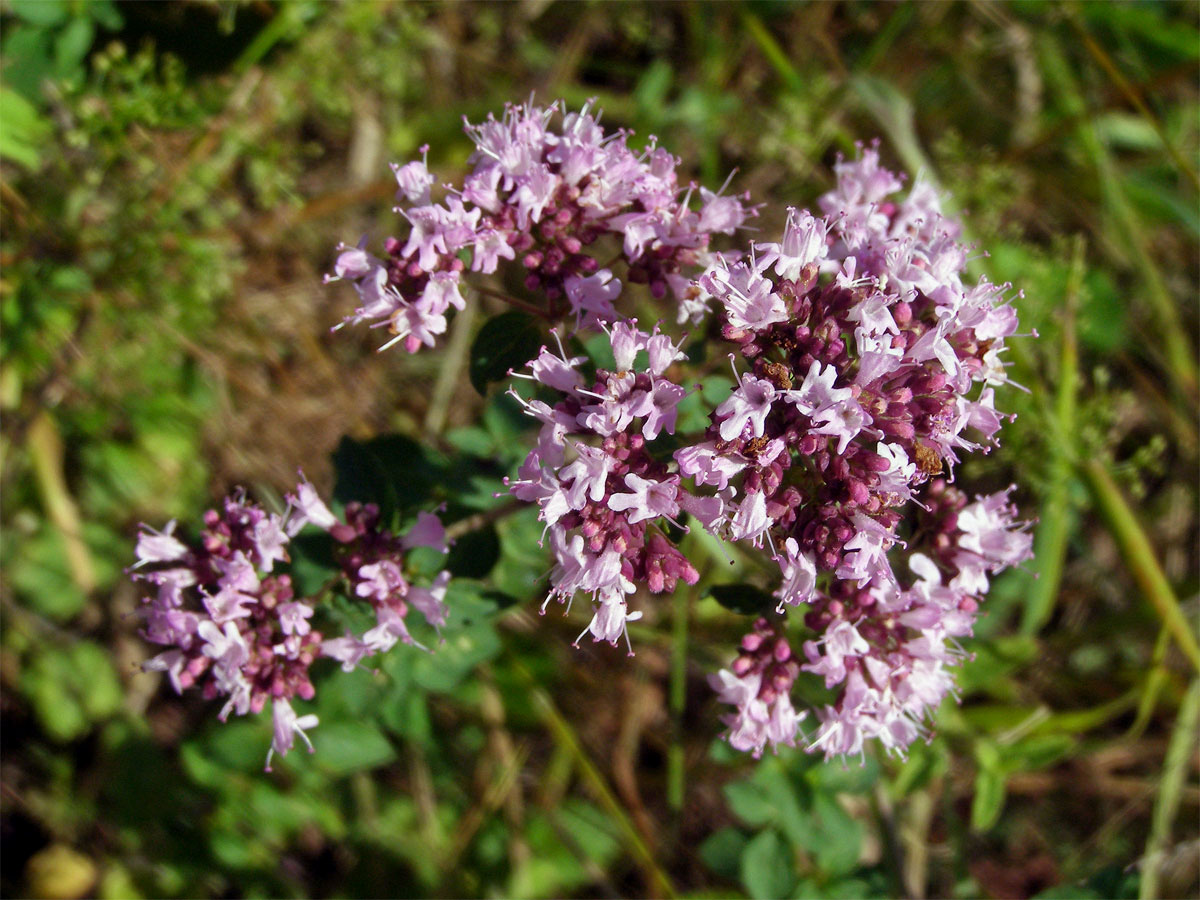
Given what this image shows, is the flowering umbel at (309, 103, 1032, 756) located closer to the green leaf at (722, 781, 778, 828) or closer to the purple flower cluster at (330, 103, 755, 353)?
the purple flower cluster at (330, 103, 755, 353)

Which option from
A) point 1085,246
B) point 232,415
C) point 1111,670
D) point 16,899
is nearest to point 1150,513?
point 1111,670

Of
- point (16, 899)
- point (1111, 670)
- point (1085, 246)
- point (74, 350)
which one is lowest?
point (16, 899)

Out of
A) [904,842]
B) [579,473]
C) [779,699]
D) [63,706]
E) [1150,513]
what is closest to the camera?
[579,473]

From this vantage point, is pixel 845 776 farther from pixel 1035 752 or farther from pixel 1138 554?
pixel 1138 554

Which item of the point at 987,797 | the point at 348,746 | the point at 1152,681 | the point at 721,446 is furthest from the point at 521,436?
the point at 1152,681

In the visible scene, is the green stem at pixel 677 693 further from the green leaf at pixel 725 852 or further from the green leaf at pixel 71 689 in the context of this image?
the green leaf at pixel 71 689

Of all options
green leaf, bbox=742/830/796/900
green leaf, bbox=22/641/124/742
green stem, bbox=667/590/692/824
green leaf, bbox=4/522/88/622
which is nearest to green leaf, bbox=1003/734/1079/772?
green leaf, bbox=742/830/796/900

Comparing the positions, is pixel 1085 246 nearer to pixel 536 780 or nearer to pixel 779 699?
pixel 779 699
